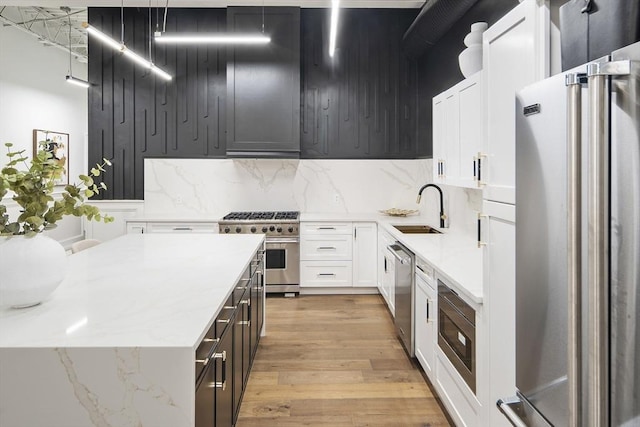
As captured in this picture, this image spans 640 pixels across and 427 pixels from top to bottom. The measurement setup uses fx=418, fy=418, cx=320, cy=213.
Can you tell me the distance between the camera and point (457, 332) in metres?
2.32

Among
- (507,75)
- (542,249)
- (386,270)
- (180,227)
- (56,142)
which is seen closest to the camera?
(542,249)

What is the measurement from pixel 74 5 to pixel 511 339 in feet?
19.7

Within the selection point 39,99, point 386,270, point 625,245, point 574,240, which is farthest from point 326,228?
point 39,99

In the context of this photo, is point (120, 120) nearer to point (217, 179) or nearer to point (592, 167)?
point (217, 179)

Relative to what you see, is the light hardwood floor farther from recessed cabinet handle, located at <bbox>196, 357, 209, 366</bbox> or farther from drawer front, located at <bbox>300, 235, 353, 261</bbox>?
recessed cabinet handle, located at <bbox>196, 357, 209, 366</bbox>

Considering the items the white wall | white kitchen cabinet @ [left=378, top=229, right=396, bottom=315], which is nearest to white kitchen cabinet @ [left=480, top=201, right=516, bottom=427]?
white kitchen cabinet @ [left=378, top=229, right=396, bottom=315]

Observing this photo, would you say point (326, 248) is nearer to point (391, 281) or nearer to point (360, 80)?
point (391, 281)

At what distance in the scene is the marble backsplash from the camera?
18.9 ft

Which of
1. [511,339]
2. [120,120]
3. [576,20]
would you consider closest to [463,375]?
[511,339]

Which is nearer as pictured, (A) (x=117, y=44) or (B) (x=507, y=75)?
(B) (x=507, y=75)

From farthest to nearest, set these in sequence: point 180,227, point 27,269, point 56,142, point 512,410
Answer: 1. point 56,142
2. point 180,227
3. point 27,269
4. point 512,410

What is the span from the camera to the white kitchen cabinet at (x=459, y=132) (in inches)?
112

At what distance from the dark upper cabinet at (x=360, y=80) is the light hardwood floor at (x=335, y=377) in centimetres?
251

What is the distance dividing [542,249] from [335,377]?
2281mm
